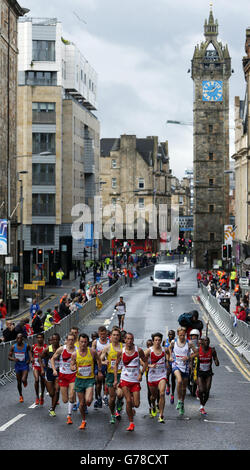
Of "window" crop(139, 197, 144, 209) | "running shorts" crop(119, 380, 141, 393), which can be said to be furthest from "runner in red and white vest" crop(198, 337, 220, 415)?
"window" crop(139, 197, 144, 209)

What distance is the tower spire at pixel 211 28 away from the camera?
117 m

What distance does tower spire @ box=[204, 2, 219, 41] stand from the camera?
117 meters

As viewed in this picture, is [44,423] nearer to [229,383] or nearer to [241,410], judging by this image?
[241,410]

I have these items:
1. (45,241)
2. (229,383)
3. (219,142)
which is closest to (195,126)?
(219,142)

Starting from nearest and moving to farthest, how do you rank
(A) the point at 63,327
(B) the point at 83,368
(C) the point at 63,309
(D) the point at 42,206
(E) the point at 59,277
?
(B) the point at 83,368 → (A) the point at 63,327 → (C) the point at 63,309 → (E) the point at 59,277 → (D) the point at 42,206

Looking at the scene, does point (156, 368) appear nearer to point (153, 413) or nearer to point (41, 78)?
point (153, 413)

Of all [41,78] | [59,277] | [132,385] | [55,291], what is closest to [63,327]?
[132,385]

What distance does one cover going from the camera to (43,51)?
7869cm

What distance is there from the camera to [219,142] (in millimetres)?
111625

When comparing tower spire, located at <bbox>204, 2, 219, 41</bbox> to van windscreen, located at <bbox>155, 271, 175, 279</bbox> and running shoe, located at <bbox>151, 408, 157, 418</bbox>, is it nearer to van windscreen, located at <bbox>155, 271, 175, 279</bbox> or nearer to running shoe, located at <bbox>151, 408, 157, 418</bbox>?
van windscreen, located at <bbox>155, 271, 175, 279</bbox>

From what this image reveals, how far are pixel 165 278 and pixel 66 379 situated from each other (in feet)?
149

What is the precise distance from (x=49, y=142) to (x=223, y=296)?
35.2m

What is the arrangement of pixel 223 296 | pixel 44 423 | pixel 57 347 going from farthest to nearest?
pixel 223 296, pixel 57 347, pixel 44 423

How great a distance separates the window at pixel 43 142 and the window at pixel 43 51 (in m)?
8.60
